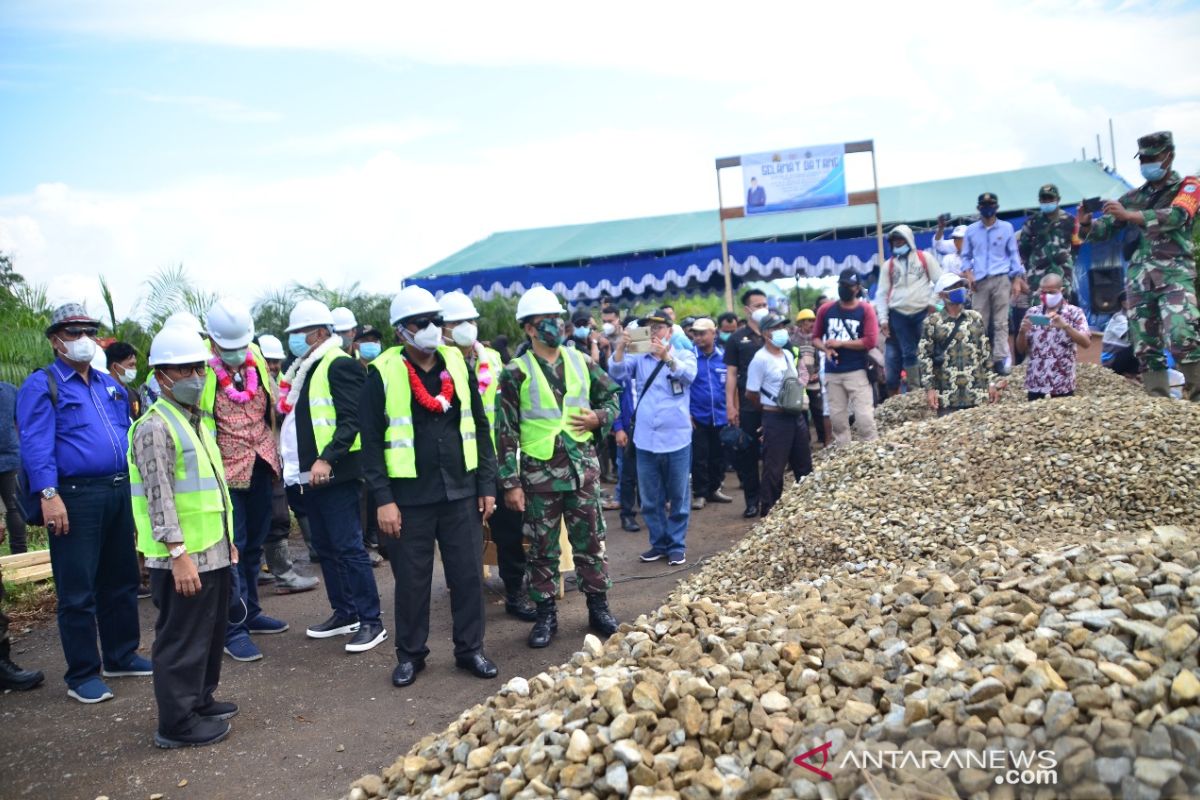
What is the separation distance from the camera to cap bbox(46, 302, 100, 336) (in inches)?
218

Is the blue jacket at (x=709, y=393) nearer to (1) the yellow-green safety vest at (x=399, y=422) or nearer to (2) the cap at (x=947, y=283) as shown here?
(2) the cap at (x=947, y=283)

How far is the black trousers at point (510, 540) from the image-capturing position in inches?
269

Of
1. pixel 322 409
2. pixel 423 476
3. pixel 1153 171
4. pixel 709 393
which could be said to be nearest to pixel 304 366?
pixel 322 409

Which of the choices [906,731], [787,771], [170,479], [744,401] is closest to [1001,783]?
[906,731]

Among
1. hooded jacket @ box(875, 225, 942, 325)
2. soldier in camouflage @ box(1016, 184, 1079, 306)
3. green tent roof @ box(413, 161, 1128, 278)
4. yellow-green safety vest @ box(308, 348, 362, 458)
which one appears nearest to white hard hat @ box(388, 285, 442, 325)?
yellow-green safety vest @ box(308, 348, 362, 458)

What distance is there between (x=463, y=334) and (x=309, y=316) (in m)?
1.08

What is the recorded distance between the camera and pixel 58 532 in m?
5.40

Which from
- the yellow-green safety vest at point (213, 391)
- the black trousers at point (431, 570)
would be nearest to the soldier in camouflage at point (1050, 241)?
the black trousers at point (431, 570)

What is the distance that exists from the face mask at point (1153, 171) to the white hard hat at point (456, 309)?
5.32 meters

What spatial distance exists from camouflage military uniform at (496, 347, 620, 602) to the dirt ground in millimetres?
443

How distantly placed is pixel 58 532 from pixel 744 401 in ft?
21.5

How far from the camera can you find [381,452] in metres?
5.35

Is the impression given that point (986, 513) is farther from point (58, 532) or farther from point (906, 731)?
point (58, 532)

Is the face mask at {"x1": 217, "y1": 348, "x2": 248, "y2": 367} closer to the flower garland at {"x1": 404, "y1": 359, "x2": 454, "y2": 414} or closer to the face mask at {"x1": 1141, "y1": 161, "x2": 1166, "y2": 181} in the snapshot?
the flower garland at {"x1": 404, "y1": 359, "x2": 454, "y2": 414}
